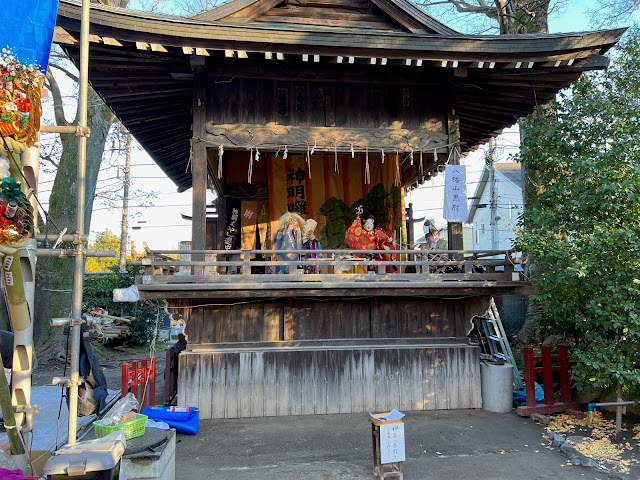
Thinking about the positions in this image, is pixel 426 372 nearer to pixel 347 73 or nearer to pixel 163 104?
pixel 347 73

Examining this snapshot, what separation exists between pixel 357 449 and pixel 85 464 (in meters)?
→ 4.73

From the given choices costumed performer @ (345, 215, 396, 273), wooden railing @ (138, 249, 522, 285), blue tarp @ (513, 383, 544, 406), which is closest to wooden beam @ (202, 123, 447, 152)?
costumed performer @ (345, 215, 396, 273)

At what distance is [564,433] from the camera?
811 cm

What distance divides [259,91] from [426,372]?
6.94m

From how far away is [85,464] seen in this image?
392 centimetres

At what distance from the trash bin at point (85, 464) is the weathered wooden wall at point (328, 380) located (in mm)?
4988

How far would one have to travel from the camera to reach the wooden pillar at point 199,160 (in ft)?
29.4

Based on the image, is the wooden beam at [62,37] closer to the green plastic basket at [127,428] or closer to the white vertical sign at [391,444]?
the green plastic basket at [127,428]

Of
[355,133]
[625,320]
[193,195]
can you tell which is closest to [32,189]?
[193,195]

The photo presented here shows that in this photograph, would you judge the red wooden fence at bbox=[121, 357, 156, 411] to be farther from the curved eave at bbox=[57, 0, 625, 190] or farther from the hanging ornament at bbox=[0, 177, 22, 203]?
the curved eave at bbox=[57, 0, 625, 190]

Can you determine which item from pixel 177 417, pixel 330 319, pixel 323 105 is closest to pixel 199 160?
pixel 323 105

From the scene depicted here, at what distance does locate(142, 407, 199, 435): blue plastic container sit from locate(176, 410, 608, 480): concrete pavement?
0.68 ft

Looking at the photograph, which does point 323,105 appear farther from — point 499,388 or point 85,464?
point 85,464

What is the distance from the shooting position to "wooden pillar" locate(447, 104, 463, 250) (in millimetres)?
9789
